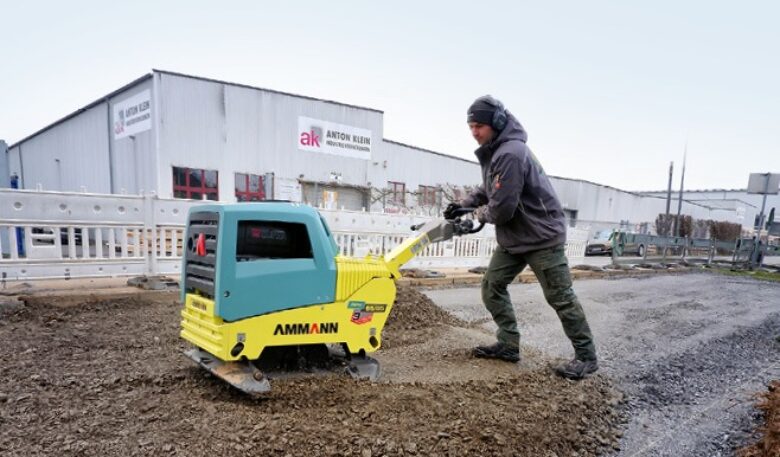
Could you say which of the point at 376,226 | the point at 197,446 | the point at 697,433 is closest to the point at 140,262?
the point at 376,226

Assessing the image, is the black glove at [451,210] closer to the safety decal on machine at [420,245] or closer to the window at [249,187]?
the safety decal on machine at [420,245]

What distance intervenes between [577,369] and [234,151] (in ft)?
51.7

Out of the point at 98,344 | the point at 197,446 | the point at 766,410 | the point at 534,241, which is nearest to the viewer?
the point at 197,446

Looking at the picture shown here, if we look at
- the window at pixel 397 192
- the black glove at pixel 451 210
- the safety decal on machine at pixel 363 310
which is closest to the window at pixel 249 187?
the window at pixel 397 192

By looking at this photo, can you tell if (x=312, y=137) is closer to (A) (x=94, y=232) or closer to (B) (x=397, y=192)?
(B) (x=397, y=192)

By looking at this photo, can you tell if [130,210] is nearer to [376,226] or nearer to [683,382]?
[376,226]

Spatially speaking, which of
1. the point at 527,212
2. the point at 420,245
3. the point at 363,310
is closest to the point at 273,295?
the point at 363,310

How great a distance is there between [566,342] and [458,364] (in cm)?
158

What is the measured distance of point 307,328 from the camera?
2.50 metres

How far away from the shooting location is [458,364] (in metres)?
3.28

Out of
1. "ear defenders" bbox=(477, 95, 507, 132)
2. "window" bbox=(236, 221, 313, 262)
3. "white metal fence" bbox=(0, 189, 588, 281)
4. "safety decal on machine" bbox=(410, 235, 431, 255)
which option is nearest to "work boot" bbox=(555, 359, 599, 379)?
"safety decal on machine" bbox=(410, 235, 431, 255)

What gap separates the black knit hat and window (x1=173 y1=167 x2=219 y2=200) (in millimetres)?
13993

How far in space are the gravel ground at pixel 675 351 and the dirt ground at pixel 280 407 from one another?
1.01 ft

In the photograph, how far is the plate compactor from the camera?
2.31 meters
